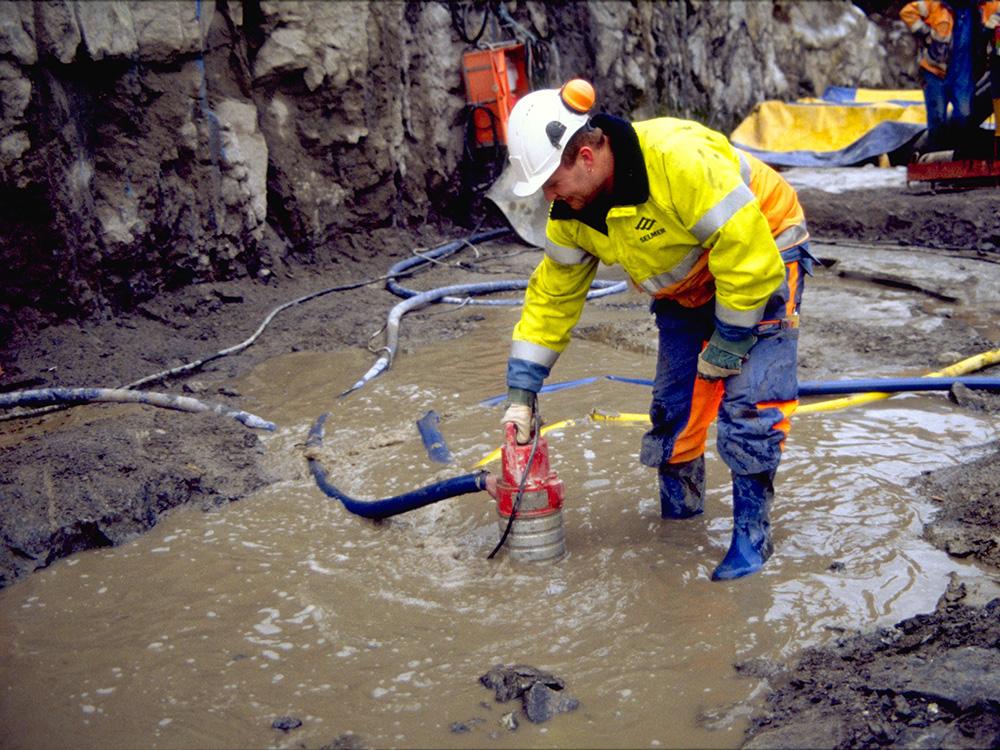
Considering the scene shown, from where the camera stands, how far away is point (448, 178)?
9.55 meters

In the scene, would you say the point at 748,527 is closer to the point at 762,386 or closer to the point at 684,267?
the point at 762,386

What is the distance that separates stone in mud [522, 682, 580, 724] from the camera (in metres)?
2.55

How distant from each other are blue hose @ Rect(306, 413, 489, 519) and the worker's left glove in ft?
2.82

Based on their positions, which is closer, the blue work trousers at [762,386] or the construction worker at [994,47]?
the blue work trousers at [762,386]

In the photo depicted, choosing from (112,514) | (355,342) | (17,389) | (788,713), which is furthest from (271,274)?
(788,713)

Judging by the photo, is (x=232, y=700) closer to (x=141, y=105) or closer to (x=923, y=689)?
(x=923, y=689)

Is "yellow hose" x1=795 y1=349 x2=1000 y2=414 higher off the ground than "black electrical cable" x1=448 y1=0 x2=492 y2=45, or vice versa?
"black electrical cable" x1=448 y1=0 x2=492 y2=45

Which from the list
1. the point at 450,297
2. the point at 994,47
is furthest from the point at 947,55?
the point at 450,297

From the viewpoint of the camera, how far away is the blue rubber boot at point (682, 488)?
12.0 feet

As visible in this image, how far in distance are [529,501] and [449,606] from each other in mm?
437

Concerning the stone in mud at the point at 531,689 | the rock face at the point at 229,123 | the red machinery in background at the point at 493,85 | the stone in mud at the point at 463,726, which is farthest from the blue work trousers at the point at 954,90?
the stone in mud at the point at 463,726

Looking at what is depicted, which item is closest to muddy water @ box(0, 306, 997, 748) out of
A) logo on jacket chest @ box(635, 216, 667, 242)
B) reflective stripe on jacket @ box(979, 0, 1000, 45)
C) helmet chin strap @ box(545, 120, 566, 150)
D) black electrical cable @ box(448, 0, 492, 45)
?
logo on jacket chest @ box(635, 216, 667, 242)

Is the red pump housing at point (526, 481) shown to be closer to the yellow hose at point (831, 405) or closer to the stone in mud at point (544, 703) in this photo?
the stone in mud at point (544, 703)

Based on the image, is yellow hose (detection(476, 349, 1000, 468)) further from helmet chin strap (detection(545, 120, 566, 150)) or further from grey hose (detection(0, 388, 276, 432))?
→ helmet chin strap (detection(545, 120, 566, 150))
